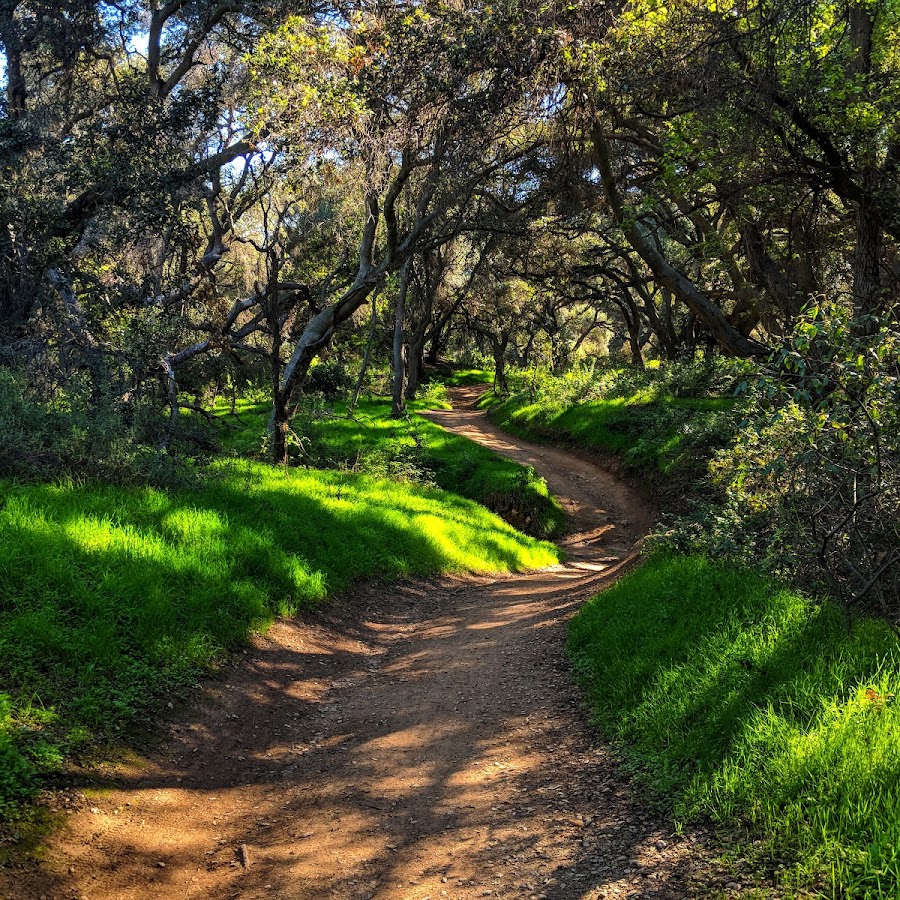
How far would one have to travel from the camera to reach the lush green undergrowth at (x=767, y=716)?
2.60m

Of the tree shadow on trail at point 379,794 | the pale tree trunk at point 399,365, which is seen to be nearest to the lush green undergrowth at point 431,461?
the pale tree trunk at point 399,365

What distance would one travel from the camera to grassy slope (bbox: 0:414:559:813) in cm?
397

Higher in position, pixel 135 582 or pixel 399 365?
pixel 399 365

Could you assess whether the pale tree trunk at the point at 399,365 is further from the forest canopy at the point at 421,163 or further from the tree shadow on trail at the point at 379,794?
the tree shadow on trail at the point at 379,794

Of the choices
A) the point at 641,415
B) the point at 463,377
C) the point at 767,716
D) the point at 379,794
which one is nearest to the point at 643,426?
the point at 641,415

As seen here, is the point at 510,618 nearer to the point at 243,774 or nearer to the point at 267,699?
the point at 267,699

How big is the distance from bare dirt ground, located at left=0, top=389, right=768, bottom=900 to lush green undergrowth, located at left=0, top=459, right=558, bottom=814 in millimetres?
386

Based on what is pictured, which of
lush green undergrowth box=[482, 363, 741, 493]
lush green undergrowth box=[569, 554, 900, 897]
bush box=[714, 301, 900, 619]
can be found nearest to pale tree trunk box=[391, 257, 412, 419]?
Answer: lush green undergrowth box=[482, 363, 741, 493]

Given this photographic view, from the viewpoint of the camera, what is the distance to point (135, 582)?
17.0ft

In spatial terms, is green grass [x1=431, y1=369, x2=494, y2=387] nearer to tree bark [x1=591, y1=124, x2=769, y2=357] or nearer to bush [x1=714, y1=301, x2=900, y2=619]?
tree bark [x1=591, y1=124, x2=769, y2=357]

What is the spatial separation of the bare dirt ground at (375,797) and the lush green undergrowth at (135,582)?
39 cm

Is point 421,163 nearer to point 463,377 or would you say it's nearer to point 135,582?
point 135,582

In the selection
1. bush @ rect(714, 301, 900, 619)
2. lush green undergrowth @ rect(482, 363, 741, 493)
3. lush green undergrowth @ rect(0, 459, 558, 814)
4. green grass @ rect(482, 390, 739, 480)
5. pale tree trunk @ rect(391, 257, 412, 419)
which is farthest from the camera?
pale tree trunk @ rect(391, 257, 412, 419)

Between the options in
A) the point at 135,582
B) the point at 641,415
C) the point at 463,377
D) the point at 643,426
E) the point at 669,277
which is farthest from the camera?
the point at 463,377
